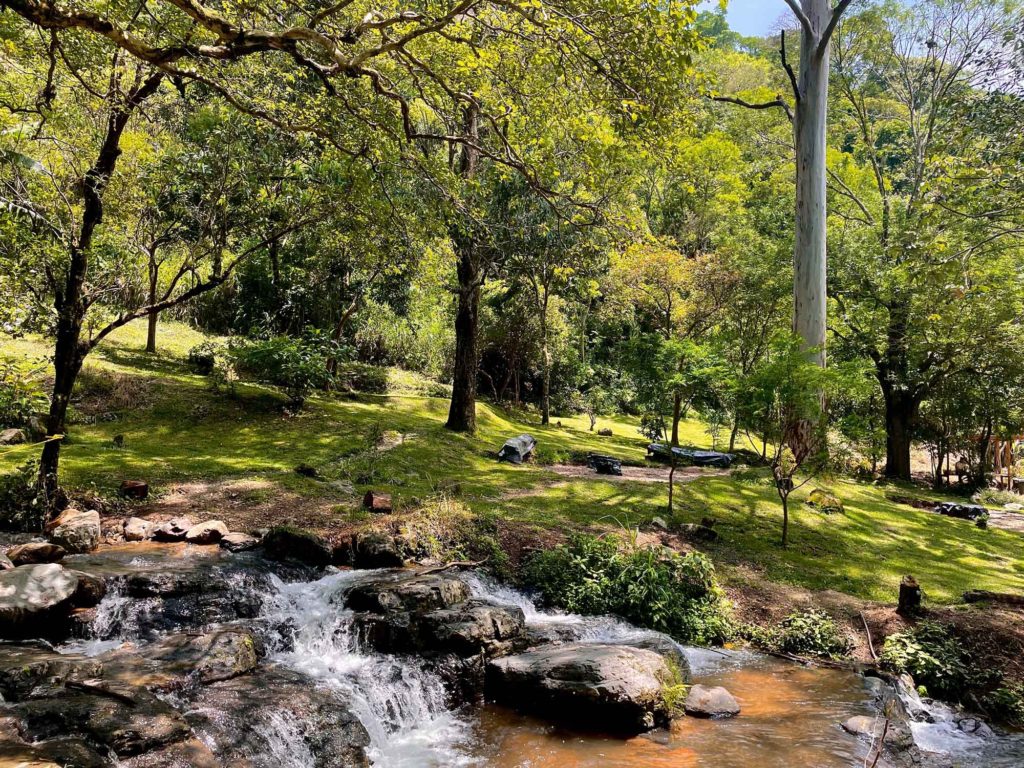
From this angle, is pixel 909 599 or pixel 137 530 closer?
pixel 909 599

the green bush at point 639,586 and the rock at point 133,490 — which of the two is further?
the rock at point 133,490

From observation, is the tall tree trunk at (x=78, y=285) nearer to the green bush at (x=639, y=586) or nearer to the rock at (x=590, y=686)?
the rock at (x=590, y=686)

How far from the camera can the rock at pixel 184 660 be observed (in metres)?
4.85

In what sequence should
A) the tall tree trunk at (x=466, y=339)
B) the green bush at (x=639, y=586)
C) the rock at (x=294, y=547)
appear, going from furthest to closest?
the tall tree trunk at (x=466, y=339), the rock at (x=294, y=547), the green bush at (x=639, y=586)

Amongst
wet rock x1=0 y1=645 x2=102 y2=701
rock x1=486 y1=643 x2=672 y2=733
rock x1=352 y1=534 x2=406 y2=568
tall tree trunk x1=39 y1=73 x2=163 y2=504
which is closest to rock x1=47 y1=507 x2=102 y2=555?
tall tree trunk x1=39 y1=73 x2=163 y2=504

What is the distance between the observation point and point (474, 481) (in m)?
11.9

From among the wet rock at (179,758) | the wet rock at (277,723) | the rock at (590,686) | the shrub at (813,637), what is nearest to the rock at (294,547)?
the wet rock at (277,723)

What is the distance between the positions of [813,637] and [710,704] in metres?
2.25

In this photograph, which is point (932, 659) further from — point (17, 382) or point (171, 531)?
point (171, 531)

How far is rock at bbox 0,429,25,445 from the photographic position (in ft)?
33.8

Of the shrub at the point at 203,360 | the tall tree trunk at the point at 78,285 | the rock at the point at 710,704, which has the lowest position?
the rock at the point at 710,704

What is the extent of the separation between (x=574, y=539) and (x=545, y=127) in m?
5.43

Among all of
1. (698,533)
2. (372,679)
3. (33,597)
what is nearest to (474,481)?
(698,533)

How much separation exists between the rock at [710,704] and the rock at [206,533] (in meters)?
6.06
